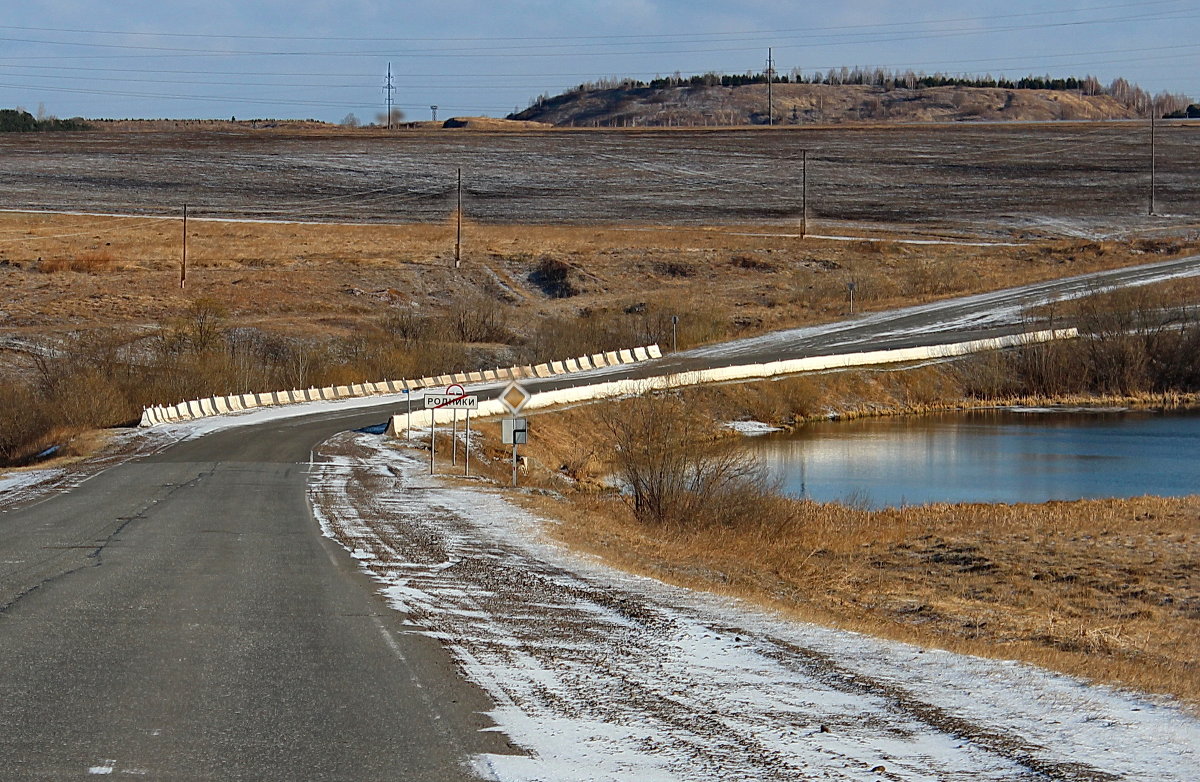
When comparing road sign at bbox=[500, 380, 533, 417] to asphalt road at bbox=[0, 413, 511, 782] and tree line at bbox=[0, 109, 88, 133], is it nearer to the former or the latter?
asphalt road at bbox=[0, 413, 511, 782]

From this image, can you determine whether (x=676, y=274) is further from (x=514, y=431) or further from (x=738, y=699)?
(x=738, y=699)

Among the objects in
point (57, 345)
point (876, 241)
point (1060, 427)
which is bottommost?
point (1060, 427)

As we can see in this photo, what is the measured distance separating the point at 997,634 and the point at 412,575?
6940 mm

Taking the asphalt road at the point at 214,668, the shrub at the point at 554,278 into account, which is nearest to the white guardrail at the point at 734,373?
the asphalt road at the point at 214,668

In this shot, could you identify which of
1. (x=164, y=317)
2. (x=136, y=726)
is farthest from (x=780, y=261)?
(x=136, y=726)

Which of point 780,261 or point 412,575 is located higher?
point 780,261

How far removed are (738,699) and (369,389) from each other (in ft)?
152

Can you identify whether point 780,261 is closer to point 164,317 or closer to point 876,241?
point 876,241

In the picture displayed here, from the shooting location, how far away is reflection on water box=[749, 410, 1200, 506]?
3925cm

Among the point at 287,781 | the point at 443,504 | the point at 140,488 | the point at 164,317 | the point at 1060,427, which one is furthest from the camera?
the point at 164,317

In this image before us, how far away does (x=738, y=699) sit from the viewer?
9211 millimetres

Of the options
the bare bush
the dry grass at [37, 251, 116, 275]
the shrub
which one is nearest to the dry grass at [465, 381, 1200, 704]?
the bare bush

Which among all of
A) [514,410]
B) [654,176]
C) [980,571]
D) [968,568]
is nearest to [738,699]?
[980,571]

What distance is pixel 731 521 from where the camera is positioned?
27.7 m
